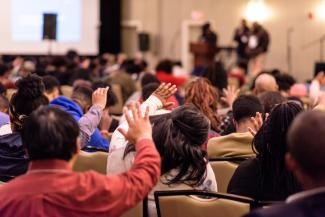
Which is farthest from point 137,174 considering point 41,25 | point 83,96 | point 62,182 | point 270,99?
point 41,25

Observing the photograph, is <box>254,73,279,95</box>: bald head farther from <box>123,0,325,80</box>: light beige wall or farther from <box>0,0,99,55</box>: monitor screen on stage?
<box>123,0,325,80</box>: light beige wall

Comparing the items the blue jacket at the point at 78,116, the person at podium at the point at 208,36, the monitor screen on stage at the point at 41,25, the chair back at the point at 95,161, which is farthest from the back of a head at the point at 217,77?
the person at podium at the point at 208,36

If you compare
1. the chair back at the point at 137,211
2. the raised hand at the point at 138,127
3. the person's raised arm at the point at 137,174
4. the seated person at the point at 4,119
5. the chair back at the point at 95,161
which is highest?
the raised hand at the point at 138,127

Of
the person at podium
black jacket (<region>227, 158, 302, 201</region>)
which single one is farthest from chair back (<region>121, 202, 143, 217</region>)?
the person at podium

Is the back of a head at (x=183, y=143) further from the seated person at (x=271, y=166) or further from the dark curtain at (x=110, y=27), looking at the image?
the dark curtain at (x=110, y=27)

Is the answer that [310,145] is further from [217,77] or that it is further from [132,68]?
[132,68]

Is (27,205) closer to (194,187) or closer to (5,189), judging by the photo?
(5,189)

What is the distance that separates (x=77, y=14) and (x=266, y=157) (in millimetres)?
11387

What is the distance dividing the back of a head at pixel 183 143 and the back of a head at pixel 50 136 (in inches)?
30.2

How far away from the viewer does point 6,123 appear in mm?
4414

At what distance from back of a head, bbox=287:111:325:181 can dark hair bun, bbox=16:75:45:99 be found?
2405 mm

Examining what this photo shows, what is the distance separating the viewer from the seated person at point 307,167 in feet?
5.92

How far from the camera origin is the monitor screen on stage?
12758 millimetres

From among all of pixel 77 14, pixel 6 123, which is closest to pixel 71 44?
pixel 77 14
